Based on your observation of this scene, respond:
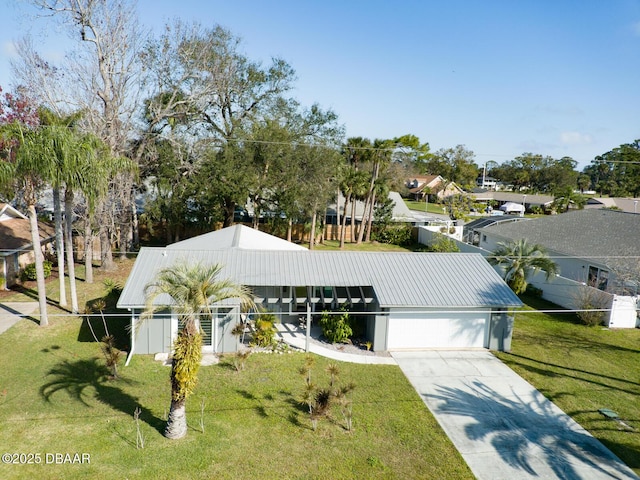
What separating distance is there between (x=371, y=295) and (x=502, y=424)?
7.22 meters

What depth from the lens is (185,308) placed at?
10.0m

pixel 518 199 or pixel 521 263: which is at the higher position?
pixel 518 199

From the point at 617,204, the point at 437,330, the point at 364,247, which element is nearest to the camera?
the point at 437,330

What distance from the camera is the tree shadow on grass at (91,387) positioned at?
11.8 metres

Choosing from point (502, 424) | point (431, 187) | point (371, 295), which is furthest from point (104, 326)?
point (431, 187)

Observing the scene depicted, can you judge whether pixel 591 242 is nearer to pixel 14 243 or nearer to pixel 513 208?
pixel 14 243

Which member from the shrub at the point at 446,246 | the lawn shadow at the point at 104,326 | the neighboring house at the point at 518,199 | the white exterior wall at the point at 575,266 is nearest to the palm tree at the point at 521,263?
the white exterior wall at the point at 575,266

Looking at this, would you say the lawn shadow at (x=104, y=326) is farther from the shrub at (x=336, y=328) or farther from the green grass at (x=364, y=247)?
the green grass at (x=364, y=247)

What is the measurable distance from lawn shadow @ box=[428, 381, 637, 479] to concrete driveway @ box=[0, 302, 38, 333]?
56.1 feet

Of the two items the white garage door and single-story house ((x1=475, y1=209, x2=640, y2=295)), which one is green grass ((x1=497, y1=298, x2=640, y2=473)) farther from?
single-story house ((x1=475, y1=209, x2=640, y2=295))

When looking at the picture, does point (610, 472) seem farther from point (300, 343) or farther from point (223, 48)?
point (223, 48)

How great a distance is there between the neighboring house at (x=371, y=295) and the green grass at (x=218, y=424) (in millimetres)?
1613

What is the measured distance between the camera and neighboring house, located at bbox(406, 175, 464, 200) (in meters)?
70.2

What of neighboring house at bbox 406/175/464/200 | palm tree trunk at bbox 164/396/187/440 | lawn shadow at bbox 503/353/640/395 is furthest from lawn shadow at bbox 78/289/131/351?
neighboring house at bbox 406/175/464/200
